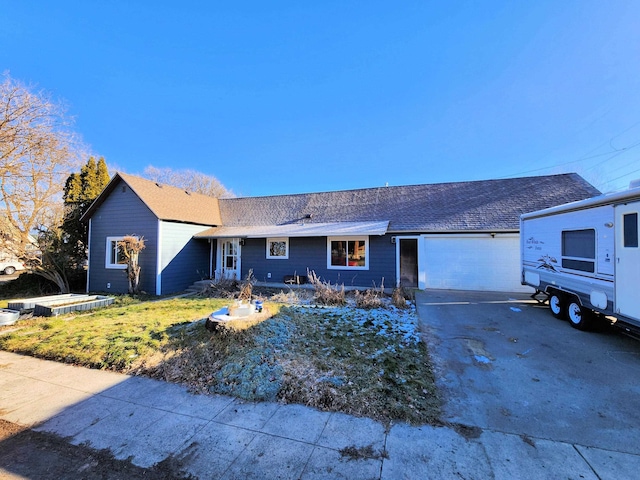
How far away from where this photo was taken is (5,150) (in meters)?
11.6

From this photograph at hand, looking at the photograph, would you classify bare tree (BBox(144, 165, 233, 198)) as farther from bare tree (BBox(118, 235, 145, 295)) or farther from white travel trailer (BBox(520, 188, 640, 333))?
white travel trailer (BBox(520, 188, 640, 333))

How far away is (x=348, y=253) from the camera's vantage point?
40.2 ft

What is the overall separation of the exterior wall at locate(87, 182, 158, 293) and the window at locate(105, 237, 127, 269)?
23 cm

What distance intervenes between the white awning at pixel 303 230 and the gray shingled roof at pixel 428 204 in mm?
578

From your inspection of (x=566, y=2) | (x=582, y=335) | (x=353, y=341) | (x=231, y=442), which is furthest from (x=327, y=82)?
(x=231, y=442)

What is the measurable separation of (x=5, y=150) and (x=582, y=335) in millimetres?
20845

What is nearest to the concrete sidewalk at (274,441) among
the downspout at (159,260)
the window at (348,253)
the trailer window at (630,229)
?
the trailer window at (630,229)

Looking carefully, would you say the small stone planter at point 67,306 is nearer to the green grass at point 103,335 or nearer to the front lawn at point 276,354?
the green grass at point 103,335

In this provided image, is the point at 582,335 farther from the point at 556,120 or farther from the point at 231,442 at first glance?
the point at 556,120

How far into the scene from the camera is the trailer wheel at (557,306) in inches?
280

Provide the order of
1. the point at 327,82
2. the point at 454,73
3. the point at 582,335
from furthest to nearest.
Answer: the point at 327,82 → the point at 454,73 → the point at 582,335

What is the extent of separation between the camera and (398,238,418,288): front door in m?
12.0

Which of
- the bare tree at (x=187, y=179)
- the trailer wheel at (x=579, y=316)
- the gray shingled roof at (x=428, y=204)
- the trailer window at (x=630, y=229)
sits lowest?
the trailer wheel at (x=579, y=316)

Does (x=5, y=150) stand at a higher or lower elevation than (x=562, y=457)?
higher
